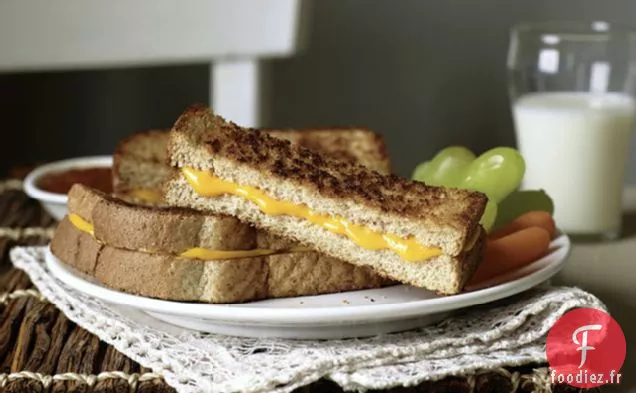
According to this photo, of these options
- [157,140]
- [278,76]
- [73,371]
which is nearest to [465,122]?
[278,76]

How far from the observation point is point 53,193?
2066 millimetres

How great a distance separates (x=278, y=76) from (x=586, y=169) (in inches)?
67.2

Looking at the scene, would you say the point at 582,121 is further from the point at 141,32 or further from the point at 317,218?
the point at 141,32

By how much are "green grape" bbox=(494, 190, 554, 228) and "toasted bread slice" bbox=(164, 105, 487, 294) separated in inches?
13.0

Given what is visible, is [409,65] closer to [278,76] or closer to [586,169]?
[278,76]

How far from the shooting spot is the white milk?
221 centimetres

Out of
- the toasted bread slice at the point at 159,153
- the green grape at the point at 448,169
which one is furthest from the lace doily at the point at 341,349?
the toasted bread slice at the point at 159,153

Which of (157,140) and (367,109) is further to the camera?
(367,109)

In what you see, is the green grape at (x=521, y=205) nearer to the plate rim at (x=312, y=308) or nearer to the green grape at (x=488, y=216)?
the green grape at (x=488, y=216)

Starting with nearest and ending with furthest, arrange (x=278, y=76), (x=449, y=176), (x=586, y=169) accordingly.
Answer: (x=449, y=176), (x=586, y=169), (x=278, y=76)

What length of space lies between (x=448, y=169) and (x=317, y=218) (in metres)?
0.41

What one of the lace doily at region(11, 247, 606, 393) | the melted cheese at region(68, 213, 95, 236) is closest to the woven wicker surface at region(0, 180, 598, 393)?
the lace doily at region(11, 247, 606, 393)

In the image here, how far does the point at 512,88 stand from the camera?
2.35 metres

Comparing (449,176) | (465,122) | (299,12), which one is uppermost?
(299,12)
